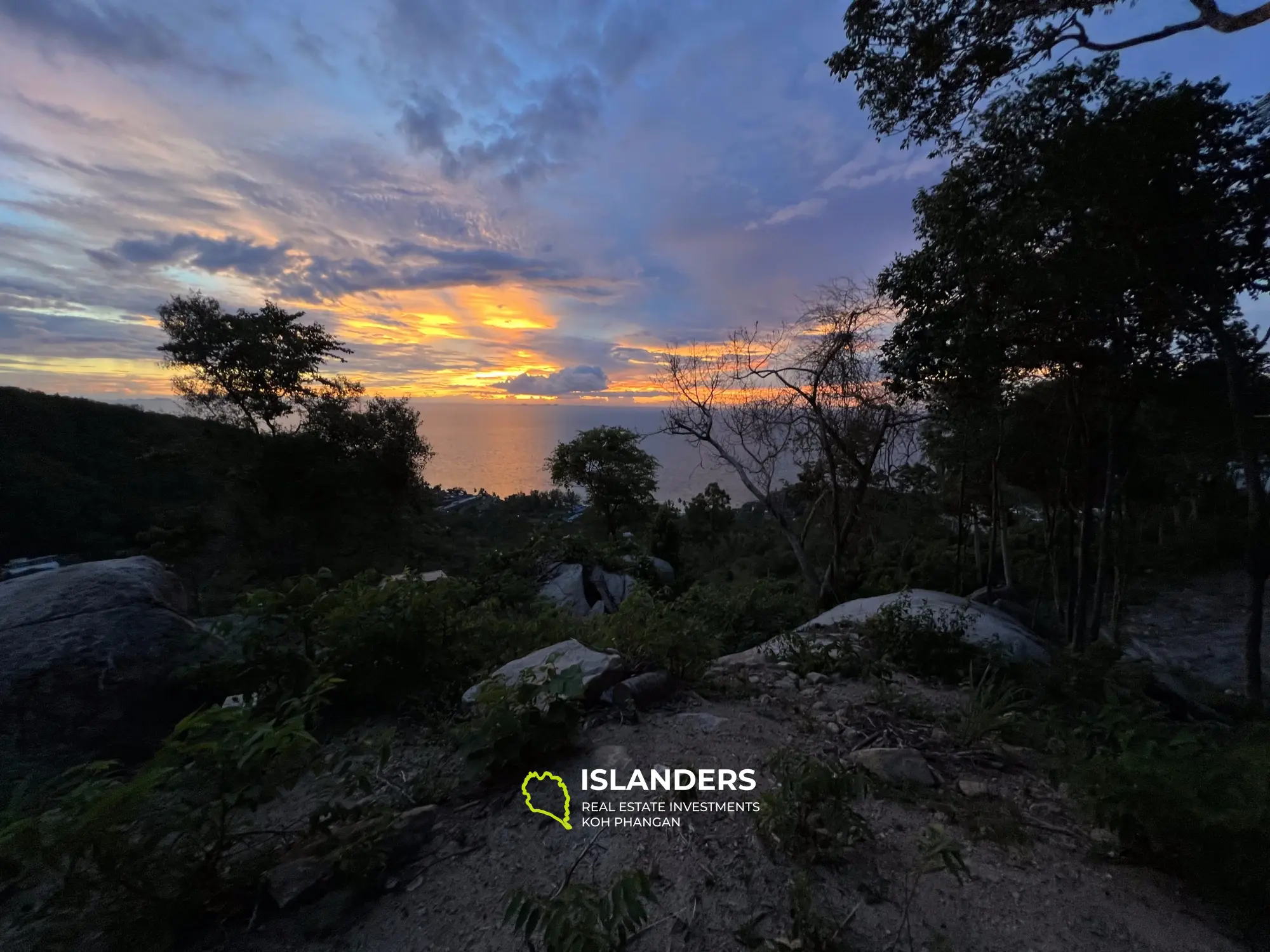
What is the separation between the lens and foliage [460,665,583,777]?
2.82 metres

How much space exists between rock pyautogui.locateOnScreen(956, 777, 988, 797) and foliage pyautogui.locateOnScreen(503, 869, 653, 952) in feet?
6.49

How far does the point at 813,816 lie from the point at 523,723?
4.51 feet

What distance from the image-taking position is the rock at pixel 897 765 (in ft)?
9.65

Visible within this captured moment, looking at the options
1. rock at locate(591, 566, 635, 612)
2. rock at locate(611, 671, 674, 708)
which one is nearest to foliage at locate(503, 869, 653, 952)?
rock at locate(611, 671, 674, 708)

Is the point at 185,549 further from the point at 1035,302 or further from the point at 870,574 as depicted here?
the point at 1035,302

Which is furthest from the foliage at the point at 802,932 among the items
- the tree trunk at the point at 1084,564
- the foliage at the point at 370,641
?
the tree trunk at the point at 1084,564

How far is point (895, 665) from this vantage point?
16.6 ft

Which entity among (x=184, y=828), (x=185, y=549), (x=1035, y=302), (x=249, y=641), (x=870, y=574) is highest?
(x=1035, y=302)

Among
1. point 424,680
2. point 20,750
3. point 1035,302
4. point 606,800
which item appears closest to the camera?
point 606,800

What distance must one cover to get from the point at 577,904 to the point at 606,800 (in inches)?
41.1

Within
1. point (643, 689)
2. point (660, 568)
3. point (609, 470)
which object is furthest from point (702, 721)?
point (609, 470)

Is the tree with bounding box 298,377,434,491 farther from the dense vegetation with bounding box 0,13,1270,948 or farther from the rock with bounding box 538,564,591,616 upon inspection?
the rock with bounding box 538,564,591,616

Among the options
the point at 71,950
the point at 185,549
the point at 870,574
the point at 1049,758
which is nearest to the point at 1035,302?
the point at 1049,758

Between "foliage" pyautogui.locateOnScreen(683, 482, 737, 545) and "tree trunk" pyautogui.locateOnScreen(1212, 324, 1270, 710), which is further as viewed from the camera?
"foliage" pyautogui.locateOnScreen(683, 482, 737, 545)
